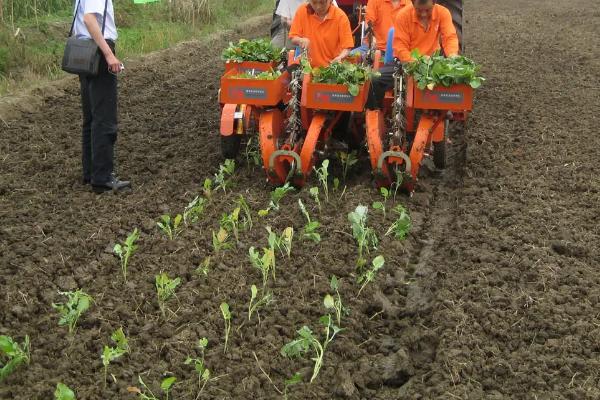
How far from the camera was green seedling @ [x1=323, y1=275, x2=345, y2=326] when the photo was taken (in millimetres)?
3805

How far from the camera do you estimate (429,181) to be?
6.18 m

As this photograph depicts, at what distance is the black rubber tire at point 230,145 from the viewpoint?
624cm

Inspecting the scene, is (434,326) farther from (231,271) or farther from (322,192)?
(322,192)

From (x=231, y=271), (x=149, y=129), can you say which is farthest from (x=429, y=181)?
(x=149, y=129)

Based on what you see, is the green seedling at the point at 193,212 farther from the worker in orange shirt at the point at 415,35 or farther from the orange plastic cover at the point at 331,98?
the worker in orange shirt at the point at 415,35

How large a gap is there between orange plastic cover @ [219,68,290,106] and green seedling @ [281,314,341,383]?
7.80 ft

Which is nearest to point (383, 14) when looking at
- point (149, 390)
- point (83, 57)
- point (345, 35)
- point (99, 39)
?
point (345, 35)

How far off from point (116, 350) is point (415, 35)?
3.94 meters

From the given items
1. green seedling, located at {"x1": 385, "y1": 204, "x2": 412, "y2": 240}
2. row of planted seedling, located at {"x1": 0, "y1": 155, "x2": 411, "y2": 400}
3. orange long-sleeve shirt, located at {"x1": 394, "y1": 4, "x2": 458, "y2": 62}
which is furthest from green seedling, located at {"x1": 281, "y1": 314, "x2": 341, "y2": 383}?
orange long-sleeve shirt, located at {"x1": 394, "y1": 4, "x2": 458, "y2": 62}

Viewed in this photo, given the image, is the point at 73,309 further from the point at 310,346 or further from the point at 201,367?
the point at 310,346

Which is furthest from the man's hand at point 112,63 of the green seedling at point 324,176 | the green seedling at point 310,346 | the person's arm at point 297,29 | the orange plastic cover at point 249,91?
the green seedling at point 310,346

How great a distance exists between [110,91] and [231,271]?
1.90 m

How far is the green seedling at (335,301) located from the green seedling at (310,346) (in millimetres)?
85

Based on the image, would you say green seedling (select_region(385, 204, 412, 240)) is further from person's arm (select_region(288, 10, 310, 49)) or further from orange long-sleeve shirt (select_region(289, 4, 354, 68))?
person's arm (select_region(288, 10, 310, 49))
